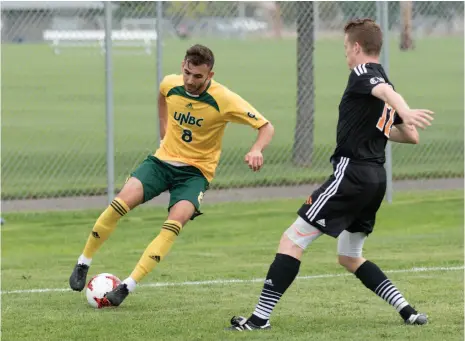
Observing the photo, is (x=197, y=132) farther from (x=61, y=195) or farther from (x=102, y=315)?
(x=61, y=195)

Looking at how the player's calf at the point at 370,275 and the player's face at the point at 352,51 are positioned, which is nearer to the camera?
the player's face at the point at 352,51

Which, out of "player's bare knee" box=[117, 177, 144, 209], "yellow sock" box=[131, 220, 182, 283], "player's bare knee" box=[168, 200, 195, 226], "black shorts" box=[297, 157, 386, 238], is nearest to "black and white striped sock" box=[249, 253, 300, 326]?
"black shorts" box=[297, 157, 386, 238]

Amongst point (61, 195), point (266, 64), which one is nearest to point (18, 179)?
point (61, 195)

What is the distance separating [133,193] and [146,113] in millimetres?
16657

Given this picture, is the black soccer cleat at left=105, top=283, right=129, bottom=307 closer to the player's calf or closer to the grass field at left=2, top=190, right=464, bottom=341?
the grass field at left=2, top=190, right=464, bottom=341

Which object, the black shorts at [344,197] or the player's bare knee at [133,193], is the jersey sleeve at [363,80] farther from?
the player's bare knee at [133,193]

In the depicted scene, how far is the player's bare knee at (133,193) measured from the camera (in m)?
8.05

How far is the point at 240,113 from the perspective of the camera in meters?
8.04

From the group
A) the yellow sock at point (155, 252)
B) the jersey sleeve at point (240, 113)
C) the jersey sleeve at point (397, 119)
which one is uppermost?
the jersey sleeve at point (397, 119)

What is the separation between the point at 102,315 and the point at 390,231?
220 inches

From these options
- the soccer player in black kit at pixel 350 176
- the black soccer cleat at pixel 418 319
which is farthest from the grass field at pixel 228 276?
the soccer player in black kit at pixel 350 176

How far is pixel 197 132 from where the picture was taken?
8.21 meters

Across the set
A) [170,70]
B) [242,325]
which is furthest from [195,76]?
[170,70]

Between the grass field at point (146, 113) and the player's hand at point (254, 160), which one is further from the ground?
the player's hand at point (254, 160)
